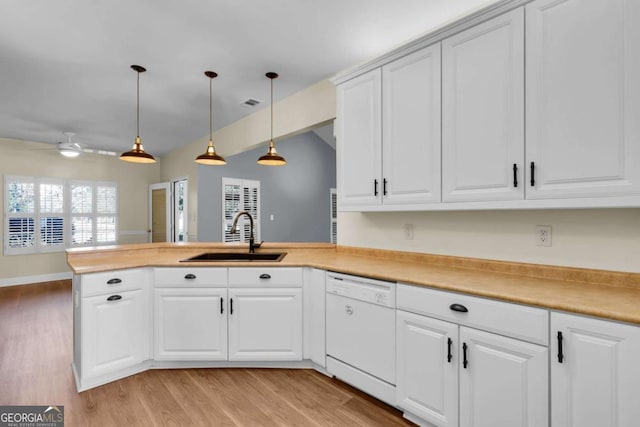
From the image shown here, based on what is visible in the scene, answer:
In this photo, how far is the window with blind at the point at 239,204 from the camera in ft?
20.9

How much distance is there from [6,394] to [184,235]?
4263mm

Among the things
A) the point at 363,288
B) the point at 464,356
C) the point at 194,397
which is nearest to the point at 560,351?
the point at 464,356

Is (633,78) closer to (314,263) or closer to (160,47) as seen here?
(314,263)

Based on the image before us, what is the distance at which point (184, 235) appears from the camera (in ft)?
20.9

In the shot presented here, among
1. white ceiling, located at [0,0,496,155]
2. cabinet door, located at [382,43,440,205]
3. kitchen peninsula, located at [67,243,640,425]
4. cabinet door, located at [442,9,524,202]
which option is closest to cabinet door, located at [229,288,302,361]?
kitchen peninsula, located at [67,243,640,425]

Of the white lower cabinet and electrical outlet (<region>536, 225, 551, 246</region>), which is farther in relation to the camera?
electrical outlet (<region>536, 225, 551, 246</region>)

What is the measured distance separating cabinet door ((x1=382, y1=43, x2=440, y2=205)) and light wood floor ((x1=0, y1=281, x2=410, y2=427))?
140 centimetres

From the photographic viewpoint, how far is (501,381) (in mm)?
1498

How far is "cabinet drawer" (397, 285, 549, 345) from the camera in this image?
55.1 inches

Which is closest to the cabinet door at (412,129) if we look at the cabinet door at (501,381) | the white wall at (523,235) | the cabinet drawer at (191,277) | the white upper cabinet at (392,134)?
the white upper cabinet at (392,134)

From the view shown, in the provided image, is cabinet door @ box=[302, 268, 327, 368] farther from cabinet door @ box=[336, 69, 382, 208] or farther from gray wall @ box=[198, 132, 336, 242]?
gray wall @ box=[198, 132, 336, 242]

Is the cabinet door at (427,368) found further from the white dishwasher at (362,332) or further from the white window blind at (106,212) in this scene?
the white window blind at (106,212)

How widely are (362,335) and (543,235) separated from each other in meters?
1.24

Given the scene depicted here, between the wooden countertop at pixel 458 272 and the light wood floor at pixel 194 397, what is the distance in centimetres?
83
